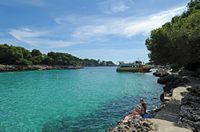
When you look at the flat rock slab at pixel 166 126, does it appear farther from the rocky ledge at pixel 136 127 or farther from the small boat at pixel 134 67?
the small boat at pixel 134 67

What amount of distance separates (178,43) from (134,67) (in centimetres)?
10602

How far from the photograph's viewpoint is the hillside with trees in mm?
27314

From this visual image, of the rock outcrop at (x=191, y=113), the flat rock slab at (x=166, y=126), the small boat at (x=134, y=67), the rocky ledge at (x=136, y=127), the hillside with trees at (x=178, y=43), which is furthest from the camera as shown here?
the small boat at (x=134, y=67)

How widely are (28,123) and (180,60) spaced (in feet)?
64.9

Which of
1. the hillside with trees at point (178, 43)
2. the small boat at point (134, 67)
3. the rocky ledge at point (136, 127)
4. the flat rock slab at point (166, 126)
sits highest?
the hillside with trees at point (178, 43)

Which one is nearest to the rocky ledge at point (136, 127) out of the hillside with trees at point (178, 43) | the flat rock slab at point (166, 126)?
the flat rock slab at point (166, 126)

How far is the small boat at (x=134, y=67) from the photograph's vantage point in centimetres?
13150

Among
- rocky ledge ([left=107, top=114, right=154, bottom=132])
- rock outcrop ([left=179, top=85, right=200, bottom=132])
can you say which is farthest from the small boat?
rocky ledge ([left=107, top=114, right=154, bottom=132])

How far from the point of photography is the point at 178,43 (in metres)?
29.2

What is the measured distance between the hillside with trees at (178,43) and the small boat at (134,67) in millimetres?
91838

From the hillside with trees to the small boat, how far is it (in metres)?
91.8

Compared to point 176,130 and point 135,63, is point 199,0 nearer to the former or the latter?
point 176,130

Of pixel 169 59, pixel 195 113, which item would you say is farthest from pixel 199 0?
pixel 195 113

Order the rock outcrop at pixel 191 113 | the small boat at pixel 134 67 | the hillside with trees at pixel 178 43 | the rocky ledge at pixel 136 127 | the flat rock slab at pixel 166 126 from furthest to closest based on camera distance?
1. the small boat at pixel 134 67
2. the hillside with trees at pixel 178 43
3. the rock outcrop at pixel 191 113
4. the flat rock slab at pixel 166 126
5. the rocky ledge at pixel 136 127
